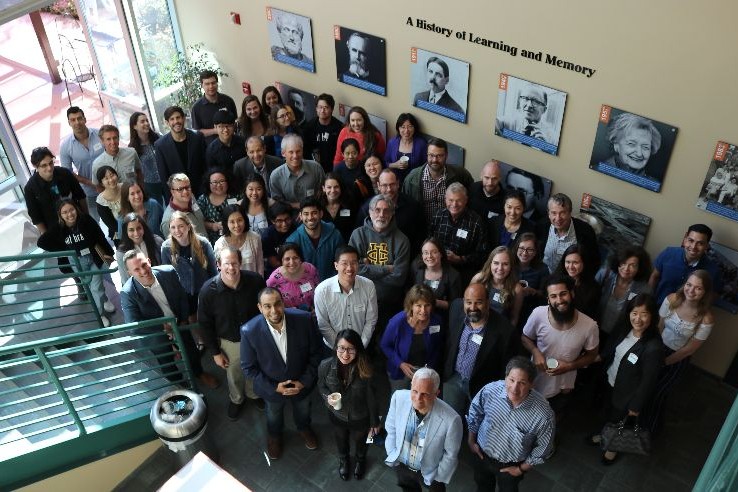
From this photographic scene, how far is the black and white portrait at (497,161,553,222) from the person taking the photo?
20.5 feet

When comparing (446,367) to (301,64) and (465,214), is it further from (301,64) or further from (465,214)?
(301,64)

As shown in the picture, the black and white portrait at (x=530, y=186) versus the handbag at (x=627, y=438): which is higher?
the black and white portrait at (x=530, y=186)

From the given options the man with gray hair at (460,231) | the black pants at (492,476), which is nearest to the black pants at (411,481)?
the black pants at (492,476)

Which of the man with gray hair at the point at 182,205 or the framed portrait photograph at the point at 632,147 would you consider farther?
the man with gray hair at the point at 182,205

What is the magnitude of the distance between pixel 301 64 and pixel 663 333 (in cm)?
482

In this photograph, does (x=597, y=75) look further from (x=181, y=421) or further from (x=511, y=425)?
(x=181, y=421)

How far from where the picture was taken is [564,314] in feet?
15.3

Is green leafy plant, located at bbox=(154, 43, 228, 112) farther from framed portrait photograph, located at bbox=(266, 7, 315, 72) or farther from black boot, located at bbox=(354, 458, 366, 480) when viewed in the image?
black boot, located at bbox=(354, 458, 366, 480)

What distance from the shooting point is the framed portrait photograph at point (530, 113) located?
5848 millimetres

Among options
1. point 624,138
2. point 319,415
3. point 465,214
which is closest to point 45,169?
point 319,415

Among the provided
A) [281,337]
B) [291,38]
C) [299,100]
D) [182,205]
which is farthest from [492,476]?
[291,38]

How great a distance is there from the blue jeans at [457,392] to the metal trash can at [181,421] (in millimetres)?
1818

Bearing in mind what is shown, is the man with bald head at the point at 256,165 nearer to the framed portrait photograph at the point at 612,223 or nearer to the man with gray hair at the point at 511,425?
the framed portrait photograph at the point at 612,223

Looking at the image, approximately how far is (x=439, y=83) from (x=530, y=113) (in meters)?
1.01
